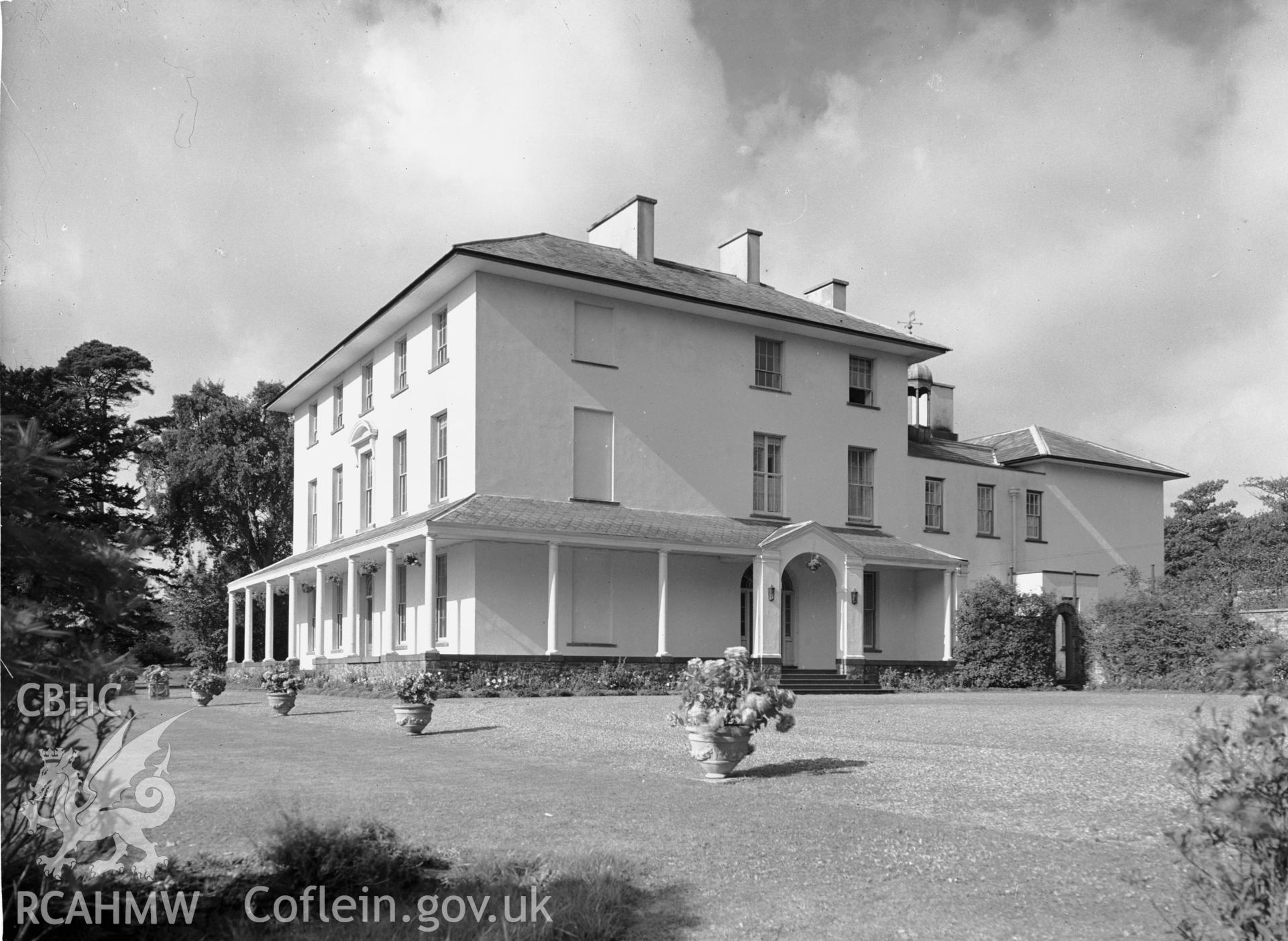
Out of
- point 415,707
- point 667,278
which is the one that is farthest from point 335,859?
point 667,278

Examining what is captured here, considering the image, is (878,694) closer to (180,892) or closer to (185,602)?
(180,892)

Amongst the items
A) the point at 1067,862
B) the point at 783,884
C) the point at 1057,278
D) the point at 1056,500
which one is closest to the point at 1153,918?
the point at 1067,862

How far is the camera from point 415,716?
14.8 m

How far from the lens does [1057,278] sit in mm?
13859

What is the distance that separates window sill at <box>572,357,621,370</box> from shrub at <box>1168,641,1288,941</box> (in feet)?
79.6

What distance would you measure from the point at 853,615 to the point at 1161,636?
25.8 ft

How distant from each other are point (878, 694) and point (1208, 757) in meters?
23.9

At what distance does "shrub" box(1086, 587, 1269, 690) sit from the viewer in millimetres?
27812

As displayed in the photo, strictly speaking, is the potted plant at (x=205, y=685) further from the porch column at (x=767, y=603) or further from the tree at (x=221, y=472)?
the tree at (x=221, y=472)

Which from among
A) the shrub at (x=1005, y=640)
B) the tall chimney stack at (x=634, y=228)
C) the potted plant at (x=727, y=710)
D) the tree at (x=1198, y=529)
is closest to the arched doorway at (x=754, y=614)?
the shrub at (x=1005, y=640)

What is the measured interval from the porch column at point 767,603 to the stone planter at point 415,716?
14.0 m

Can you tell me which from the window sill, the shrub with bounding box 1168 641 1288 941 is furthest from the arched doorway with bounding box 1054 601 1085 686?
the shrub with bounding box 1168 641 1288 941

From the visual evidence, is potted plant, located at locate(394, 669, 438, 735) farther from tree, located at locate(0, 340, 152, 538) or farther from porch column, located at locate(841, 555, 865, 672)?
porch column, located at locate(841, 555, 865, 672)

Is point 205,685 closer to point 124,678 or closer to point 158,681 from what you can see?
point 158,681
